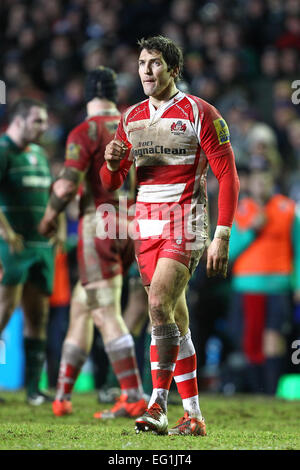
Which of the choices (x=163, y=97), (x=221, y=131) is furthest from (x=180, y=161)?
(x=163, y=97)

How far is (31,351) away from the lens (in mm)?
7340

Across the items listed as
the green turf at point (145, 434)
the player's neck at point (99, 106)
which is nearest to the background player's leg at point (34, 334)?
the green turf at point (145, 434)

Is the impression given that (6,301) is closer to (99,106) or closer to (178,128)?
(99,106)

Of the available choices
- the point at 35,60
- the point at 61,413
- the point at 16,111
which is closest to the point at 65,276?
the point at 16,111

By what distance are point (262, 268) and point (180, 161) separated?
14.0ft

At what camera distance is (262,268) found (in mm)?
8906

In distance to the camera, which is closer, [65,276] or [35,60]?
[65,276]

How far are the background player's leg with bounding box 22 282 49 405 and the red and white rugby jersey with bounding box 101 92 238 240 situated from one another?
2.57 metres

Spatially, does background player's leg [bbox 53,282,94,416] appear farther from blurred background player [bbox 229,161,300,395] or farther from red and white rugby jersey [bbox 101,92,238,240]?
blurred background player [bbox 229,161,300,395]

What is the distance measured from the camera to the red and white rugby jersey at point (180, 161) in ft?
15.5

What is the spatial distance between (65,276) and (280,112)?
3.84 meters

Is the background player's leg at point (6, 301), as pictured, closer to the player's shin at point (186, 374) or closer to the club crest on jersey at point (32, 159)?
the club crest on jersey at point (32, 159)

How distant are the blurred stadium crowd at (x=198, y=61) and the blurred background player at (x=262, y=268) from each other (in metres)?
0.40
